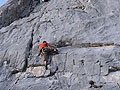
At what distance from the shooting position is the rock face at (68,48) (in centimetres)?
884

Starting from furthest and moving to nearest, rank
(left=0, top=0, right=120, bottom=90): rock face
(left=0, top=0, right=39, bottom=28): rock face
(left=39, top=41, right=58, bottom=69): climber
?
(left=0, top=0, right=39, bottom=28): rock face, (left=39, top=41, right=58, bottom=69): climber, (left=0, top=0, right=120, bottom=90): rock face

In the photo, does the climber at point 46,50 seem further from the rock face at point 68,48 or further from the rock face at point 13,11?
the rock face at point 13,11

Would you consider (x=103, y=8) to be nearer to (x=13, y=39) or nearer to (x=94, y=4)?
(x=94, y=4)

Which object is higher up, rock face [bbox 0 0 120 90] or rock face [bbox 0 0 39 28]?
rock face [bbox 0 0 39 28]

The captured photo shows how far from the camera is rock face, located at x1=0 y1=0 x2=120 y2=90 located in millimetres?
8844

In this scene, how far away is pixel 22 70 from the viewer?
10.8 m

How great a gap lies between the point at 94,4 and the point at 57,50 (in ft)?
17.2

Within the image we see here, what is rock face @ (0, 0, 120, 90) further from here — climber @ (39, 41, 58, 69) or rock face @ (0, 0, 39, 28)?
rock face @ (0, 0, 39, 28)

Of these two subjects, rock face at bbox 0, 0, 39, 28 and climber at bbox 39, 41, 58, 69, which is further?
rock face at bbox 0, 0, 39, 28

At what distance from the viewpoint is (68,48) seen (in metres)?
10.7

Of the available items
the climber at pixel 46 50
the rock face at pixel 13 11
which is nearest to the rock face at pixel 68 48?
the climber at pixel 46 50

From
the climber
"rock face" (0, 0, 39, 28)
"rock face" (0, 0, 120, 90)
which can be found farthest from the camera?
"rock face" (0, 0, 39, 28)

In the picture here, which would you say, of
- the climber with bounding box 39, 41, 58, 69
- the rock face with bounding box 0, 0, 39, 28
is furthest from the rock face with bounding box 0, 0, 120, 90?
the rock face with bounding box 0, 0, 39, 28

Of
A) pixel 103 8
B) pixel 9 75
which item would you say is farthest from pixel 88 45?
pixel 9 75
